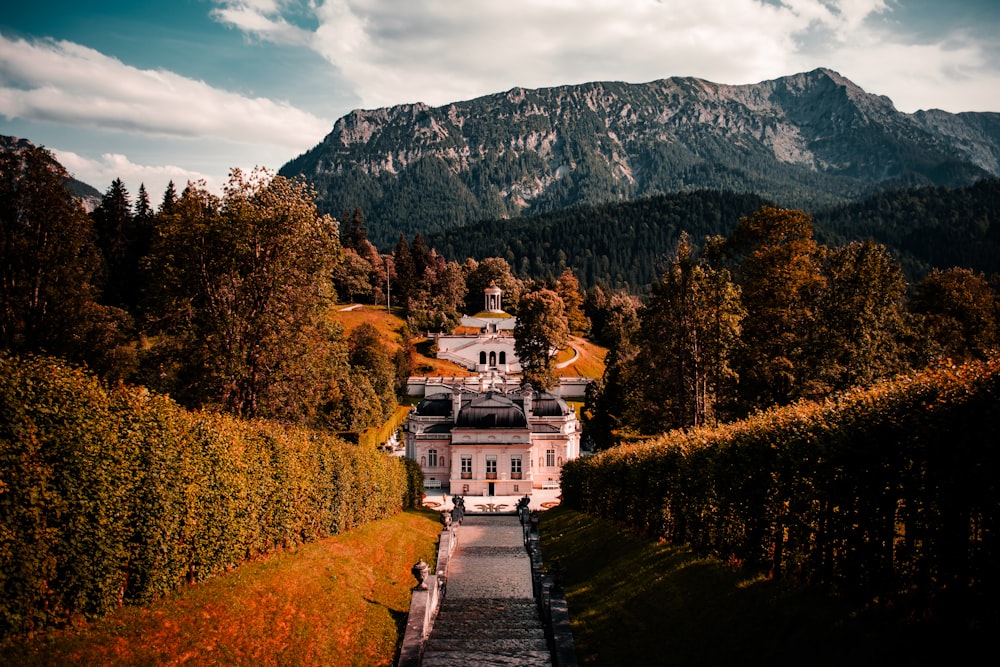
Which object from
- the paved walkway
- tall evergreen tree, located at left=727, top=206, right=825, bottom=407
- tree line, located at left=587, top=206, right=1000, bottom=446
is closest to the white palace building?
tree line, located at left=587, top=206, right=1000, bottom=446

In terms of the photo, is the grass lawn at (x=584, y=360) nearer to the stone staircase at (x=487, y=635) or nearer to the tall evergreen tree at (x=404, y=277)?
the tall evergreen tree at (x=404, y=277)

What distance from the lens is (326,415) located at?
58.6 metres

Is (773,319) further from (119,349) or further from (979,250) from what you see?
(979,250)

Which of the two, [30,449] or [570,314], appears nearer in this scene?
[30,449]

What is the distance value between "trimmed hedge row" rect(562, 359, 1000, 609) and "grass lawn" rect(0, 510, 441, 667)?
9.15 meters

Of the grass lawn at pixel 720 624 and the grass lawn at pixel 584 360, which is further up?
the grass lawn at pixel 584 360

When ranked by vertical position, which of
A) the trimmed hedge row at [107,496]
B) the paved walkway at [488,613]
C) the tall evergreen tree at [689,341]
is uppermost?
the tall evergreen tree at [689,341]

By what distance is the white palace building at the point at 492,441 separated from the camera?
183 ft

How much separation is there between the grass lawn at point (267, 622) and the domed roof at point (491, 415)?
115ft

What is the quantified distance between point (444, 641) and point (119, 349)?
30605 millimetres

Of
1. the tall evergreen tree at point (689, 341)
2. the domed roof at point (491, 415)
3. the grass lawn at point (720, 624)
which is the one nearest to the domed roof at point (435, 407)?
the domed roof at point (491, 415)

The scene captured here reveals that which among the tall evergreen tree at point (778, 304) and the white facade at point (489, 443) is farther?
the white facade at point (489, 443)

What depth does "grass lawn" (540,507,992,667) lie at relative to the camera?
8.91 m

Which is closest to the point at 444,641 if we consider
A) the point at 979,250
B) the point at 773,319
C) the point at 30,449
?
the point at 30,449
